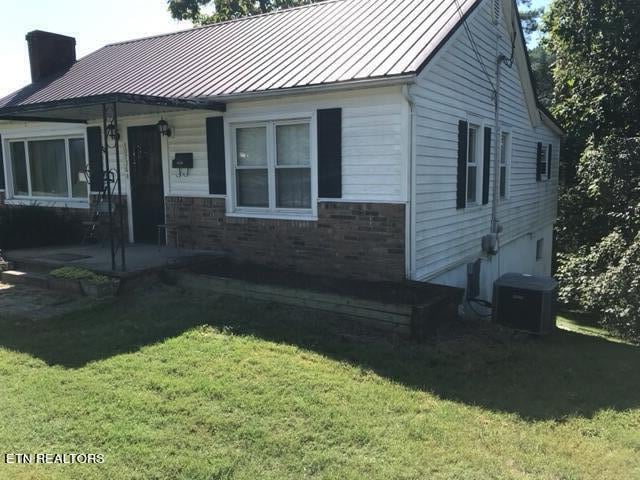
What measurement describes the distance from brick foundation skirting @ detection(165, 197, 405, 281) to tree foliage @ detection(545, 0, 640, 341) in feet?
16.3

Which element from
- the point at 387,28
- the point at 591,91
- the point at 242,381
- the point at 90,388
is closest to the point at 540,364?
the point at 242,381

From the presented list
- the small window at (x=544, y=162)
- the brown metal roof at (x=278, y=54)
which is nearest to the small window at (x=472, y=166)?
the brown metal roof at (x=278, y=54)

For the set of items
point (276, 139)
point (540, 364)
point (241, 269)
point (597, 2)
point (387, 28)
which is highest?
point (597, 2)

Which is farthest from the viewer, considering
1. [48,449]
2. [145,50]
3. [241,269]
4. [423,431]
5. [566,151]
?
[566,151]

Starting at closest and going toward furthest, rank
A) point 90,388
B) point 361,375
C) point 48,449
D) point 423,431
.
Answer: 1. point 48,449
2. point 423,431
3. point 90,388
4. point 361,375

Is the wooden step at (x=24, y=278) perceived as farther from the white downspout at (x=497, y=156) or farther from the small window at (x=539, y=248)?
the small window at (x=539, y=248)

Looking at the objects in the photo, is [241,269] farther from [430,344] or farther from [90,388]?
[90,388]

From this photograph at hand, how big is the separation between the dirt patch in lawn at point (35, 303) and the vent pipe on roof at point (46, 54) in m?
7.90

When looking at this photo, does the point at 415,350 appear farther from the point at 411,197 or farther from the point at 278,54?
the point at 278,54

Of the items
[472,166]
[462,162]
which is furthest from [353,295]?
[472,166]

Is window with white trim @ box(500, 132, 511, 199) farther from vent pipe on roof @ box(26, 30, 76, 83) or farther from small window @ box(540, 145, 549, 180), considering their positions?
vent pipe on roof @ box(26, 30, 76, 83)

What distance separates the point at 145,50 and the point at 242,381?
10704 mm

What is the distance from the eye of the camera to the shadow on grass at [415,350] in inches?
196

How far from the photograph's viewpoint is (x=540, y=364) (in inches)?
232
